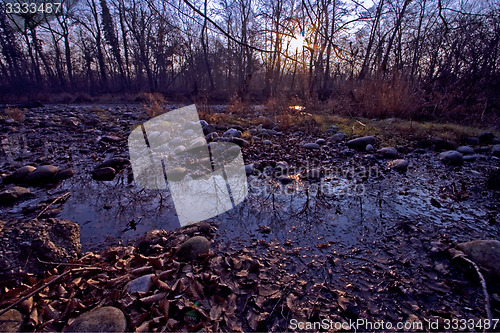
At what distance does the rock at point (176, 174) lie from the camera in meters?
3.02

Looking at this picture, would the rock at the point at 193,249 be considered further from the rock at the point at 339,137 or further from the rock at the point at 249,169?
the rock at the point at 339,137

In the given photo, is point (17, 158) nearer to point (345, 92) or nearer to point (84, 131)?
point (84, 131)

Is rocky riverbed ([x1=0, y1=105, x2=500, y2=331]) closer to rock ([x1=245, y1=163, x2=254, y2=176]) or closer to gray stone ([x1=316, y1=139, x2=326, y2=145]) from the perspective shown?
rock ([x1=245, y1=163, x2=254, y2=176])

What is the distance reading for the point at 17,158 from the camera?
3688 millimetres

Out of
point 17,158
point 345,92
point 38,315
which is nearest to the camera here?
point 38,315

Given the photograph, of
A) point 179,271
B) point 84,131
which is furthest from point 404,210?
point 84,131

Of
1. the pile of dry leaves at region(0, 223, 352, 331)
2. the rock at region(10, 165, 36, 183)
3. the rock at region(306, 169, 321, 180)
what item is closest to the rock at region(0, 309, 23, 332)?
the pile of dry leaves at region(0, 223, 352, 331)

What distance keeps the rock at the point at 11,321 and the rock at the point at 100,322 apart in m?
0.21

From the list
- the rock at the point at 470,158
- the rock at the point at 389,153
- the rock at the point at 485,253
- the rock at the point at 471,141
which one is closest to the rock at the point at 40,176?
the rock at the point at 485,253

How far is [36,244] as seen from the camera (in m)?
1.45

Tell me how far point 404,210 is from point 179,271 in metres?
2.03

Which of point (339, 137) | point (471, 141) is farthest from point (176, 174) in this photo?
point (471, 141)

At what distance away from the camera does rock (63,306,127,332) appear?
0.99m

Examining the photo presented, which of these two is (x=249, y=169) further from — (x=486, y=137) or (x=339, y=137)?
(x=486, y=137)
